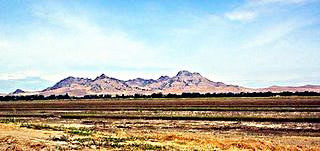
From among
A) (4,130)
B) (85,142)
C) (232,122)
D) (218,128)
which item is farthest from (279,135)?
(4,130)

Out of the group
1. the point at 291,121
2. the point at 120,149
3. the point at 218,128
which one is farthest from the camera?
the point at 291,121

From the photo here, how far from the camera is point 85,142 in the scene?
2881 centimetres

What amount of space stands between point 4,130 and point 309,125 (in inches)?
1208

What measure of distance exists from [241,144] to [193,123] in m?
22.3

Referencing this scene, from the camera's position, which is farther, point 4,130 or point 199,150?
point 4,130

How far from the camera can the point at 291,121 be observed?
171 ft

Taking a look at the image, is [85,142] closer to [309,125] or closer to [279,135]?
[279,135]

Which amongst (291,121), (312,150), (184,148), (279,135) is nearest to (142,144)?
(184,148)

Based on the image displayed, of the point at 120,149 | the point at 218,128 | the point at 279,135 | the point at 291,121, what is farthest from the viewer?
the point at 291,121

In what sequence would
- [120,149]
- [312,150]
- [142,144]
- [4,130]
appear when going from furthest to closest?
[4,130] → [312,150] → [142,144] → [120,149]

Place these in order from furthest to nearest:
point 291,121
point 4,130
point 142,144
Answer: point 291,121, point 4,130, point 142,144

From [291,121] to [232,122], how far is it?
6.88 meters

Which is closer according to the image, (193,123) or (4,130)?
(4,130)

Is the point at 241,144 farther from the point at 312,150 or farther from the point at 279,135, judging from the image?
the point at 279,135
